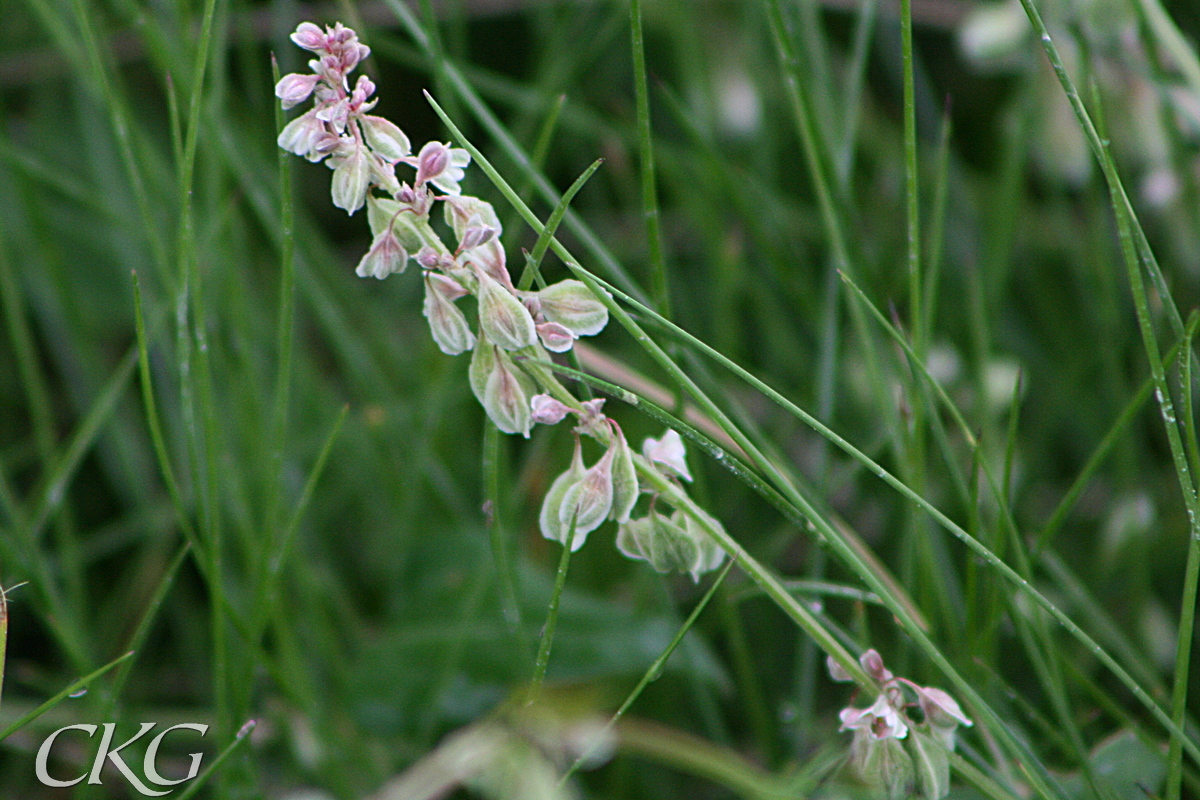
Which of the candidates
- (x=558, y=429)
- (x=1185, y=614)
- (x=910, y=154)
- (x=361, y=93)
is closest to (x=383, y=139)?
(x=361, y=93)

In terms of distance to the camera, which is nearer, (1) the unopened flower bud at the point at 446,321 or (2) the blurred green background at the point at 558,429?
(1) the unopened flower bud at the point at 446,321

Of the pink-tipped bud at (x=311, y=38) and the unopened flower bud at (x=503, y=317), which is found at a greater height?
the pink-tipped bud at (x=311, y=38)

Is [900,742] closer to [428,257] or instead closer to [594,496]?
[594,496]

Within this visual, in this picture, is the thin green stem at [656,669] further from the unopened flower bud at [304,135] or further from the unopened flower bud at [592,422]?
the unopened flower bud at [304,135]

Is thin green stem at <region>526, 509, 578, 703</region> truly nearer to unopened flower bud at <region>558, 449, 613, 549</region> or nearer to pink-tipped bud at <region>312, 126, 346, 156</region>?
unopened flower bud at <region>558, 449, 613, 549</region>

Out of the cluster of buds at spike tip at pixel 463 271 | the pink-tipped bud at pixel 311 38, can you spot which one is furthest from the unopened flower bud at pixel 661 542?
the pink-tipped bud at pixel 311 38

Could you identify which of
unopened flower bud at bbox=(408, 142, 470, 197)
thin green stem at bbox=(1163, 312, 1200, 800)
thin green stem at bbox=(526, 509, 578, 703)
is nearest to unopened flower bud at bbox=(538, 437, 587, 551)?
thin green stem at bbox=(526, 509, 578, 703)

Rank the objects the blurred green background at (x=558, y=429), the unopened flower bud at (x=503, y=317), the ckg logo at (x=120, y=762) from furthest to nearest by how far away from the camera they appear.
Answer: the blurred green background at (x=558, y=429), the ckg logo at (x=120, y=762), the unopened flower bud at (x=503, y=317)
